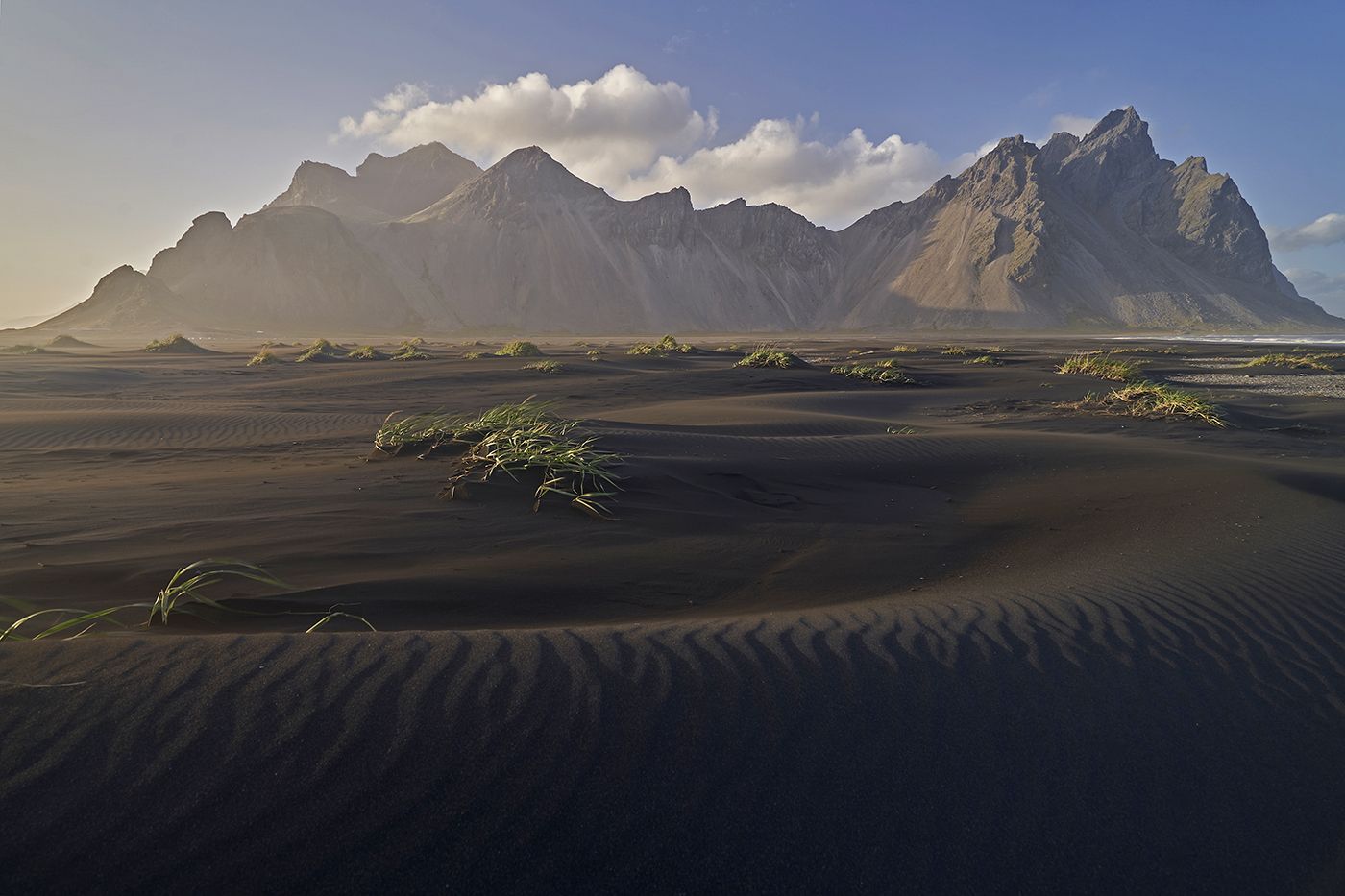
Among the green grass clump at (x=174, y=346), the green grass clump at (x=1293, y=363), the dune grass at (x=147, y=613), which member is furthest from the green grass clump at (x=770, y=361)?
the green grass clump at (x=174, y=346)

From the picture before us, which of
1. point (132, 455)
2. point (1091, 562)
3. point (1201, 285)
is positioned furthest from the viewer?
point (1201, 285)

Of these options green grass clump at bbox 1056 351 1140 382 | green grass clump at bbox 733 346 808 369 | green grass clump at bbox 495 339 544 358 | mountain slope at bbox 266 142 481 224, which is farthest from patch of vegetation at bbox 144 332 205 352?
mountain slope at bbox 266 142 481 224

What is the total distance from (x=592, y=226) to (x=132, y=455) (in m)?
103

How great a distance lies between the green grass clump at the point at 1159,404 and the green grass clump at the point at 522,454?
35.1ft

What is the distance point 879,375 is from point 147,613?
62.3ft

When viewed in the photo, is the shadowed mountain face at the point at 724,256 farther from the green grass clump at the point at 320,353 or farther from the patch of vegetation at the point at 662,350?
the patch of vegetation at the point at 662,350

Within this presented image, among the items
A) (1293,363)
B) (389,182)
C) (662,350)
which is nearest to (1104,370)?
(1293,363)

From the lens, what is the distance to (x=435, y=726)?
234 cm

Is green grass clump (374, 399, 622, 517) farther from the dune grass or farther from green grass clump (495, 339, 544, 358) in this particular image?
green grass clump (495, 339, 544, 358)

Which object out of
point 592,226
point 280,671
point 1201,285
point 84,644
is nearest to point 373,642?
point 280,671

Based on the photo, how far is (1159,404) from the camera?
12.9m

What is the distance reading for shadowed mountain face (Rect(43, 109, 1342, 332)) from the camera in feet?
276

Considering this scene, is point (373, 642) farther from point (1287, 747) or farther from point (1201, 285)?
point (1201, 285)

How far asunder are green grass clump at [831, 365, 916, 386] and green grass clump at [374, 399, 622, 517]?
1386 centimetres
